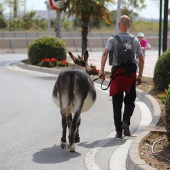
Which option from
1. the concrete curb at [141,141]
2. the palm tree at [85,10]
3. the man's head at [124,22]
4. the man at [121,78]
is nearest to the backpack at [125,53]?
the man at [121,78]

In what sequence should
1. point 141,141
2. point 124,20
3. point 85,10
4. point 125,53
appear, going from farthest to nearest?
point 85,10, point 124,20, point 125,53, point 141,141

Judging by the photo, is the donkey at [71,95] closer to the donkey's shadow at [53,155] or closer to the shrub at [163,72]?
the donkey's shadow at [53,155]

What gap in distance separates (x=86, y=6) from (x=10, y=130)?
1524 centimetres

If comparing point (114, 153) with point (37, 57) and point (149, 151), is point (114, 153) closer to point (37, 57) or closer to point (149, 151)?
point (149, 151)

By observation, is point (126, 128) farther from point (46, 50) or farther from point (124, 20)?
point (46, 50)

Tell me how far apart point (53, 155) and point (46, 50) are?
19273mm

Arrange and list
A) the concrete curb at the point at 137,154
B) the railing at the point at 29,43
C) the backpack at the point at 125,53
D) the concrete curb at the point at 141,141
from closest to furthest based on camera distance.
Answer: the concrete curb at the point at 137,154
the concrete curb at the point at 141,141
the backpack at the point at 125,53
the railing at the point at 29,43

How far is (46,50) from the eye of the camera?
28516 mm

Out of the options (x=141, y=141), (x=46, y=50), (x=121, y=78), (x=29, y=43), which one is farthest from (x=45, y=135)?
(x=29, y=43)

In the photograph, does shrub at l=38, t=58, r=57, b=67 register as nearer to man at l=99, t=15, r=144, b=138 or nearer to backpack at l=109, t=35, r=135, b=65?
man at l=99, t=15, r=144, b=138

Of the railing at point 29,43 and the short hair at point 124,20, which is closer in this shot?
the short hair at point 124,20

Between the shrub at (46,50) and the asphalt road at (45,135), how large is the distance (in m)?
9.92

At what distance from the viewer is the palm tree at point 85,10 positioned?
26344mm

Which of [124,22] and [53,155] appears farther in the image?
[124,22]
